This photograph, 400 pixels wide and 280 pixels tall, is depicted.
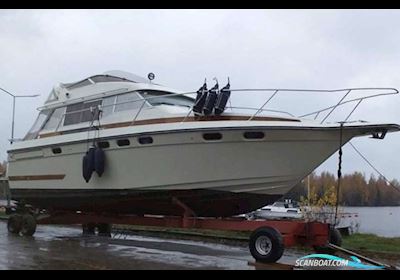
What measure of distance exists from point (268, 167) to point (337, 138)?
51.5 inches

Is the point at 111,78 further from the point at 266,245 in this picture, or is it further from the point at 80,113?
the point at 266,245

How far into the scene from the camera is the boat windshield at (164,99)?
34.9ft

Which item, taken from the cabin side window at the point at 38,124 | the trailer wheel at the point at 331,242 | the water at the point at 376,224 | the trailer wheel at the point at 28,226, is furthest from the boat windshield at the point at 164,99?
the water at the point at 376,224

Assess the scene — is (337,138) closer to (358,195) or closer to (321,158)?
(321,158)

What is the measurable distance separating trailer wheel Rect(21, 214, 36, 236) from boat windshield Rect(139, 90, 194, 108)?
4.65 metres

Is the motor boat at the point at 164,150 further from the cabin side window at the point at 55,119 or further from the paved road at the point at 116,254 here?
the paved road at the point at 116,254

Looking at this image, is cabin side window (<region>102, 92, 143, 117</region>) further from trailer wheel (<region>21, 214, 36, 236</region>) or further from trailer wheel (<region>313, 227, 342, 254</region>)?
trailer wheel (<region>313, 227, 342, 254</region>)

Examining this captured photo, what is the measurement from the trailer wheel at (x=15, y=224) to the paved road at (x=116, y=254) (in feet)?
0.76

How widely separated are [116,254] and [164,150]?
2.27 m

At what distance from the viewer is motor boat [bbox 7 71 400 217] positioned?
344 inches

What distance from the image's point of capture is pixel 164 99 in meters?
10.8

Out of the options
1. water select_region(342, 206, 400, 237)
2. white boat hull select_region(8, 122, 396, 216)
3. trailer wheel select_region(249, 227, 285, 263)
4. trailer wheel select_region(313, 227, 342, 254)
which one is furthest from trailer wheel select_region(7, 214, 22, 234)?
water select_region(342, 206, 400, 237)

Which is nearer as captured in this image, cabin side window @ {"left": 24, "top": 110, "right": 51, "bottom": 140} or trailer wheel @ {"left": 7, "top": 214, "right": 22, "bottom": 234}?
trailer wheel @ {"left": 7, "top": 214, "right": 22, "bottom": 234}

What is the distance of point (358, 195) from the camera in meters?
70.1
